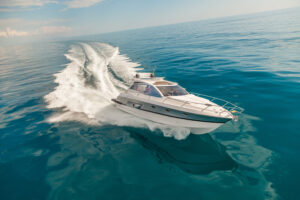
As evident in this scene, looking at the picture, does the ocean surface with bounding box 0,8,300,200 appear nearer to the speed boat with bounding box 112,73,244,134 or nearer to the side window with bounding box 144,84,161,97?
the speed boat with bounding box 112,73,244,134

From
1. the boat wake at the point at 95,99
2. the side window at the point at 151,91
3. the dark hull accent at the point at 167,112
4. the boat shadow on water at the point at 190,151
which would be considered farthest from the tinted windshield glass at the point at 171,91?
the boat shadow on water at the point at 190,151

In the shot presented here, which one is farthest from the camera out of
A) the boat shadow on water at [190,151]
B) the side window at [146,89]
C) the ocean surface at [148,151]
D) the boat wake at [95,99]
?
the boat wake at [95,99]

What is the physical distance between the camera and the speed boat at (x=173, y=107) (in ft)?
29.8

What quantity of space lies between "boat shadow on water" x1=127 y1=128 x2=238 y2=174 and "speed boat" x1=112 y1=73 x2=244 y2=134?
0.88 m

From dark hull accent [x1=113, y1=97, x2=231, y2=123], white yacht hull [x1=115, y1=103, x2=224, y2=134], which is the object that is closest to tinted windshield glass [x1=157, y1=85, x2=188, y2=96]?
dark hull accent [x1=113, y1=97, x2=231, y2=123]

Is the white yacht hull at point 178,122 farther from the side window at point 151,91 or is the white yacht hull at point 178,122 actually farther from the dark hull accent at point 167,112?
the side window at point 151,91

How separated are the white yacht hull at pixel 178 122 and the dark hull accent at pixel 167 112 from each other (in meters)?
0.19

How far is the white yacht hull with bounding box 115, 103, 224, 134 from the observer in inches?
360

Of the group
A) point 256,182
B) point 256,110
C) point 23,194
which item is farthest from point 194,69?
point 23,194

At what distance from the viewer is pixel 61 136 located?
10352 mm

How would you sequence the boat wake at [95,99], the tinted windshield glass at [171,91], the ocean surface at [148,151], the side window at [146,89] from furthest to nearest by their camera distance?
the boat wake at [95,99]
the side window at [146,89]
the tinted windshield glass at [171,91]
the ocean surface at [148,151]

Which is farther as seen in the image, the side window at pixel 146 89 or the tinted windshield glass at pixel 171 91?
the side window at pixel 146 89

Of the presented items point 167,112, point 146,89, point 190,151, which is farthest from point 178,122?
point 146,89

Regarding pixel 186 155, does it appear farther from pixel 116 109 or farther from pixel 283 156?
pixel 116 109
